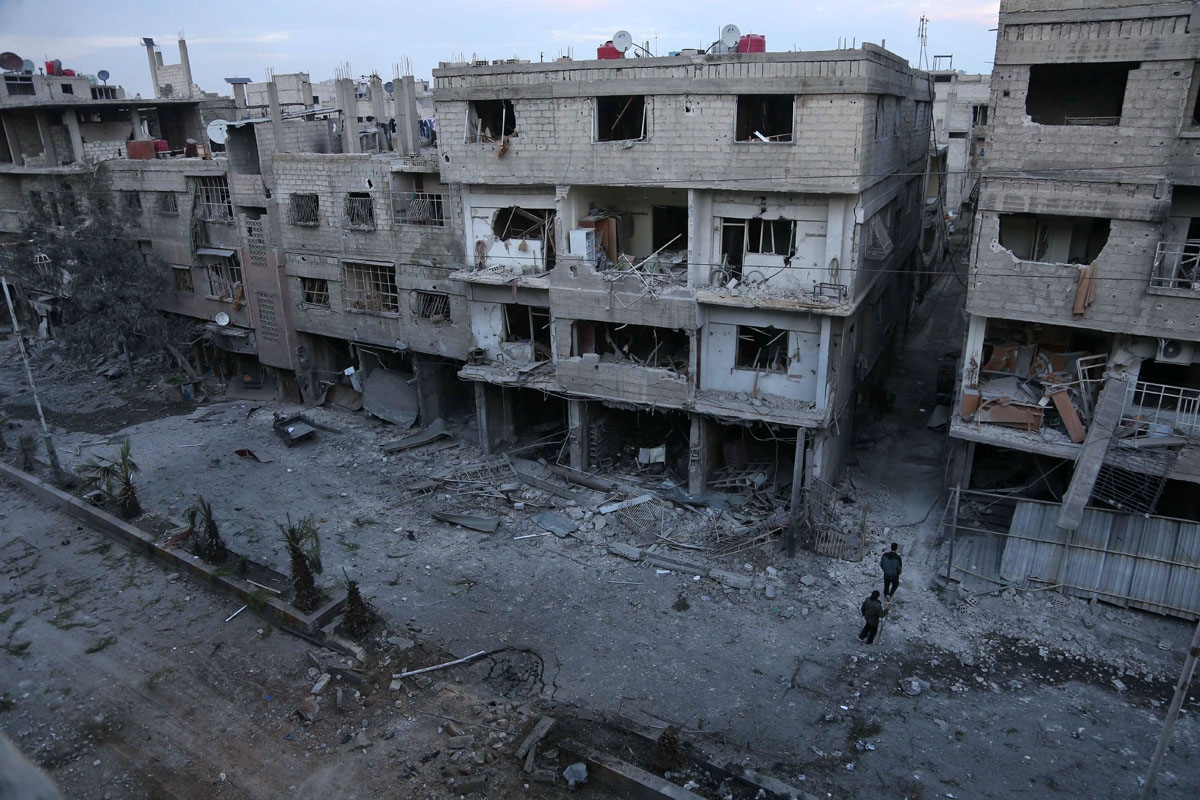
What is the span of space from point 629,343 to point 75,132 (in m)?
26.7

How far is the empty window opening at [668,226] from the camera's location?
71.1ft

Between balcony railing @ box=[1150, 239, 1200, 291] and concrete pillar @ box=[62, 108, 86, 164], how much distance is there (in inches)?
1462

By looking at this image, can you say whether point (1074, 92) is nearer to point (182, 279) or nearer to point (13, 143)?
point (182, 279)

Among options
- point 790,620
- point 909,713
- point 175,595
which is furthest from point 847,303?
point 175,595

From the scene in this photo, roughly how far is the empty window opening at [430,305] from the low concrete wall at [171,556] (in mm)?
9906

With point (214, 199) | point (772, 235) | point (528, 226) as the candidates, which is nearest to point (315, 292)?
point (214, 199)

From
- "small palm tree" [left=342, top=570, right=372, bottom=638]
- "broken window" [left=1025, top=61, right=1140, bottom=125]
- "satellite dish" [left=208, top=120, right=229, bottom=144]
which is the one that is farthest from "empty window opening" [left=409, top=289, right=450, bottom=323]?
"broken window" [left=1025, top=61, right=1140, bottom=125]

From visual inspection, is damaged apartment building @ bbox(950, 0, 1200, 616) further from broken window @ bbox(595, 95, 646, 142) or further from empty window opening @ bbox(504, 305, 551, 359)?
empty window opening @ bbox(504, 305, 551, 359)

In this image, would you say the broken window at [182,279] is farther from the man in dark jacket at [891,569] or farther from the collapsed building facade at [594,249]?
the man in dark jacket at [891,569]

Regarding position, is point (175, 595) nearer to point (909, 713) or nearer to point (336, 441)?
point (336, 441)

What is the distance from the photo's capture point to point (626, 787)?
38.1ft

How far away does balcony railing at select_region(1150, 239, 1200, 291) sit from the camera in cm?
1497

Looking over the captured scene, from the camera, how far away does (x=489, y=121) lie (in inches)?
838

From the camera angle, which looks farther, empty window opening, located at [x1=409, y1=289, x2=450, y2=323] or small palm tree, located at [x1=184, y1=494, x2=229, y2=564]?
empty window opening, located at [x1=409, y1=289, x2=450, y2=323]
